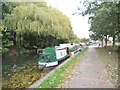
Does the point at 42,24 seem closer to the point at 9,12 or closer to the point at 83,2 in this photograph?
the point at 9,12

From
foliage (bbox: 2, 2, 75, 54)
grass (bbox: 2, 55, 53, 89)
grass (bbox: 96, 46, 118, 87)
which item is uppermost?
foliage (bbox: 2, 2, 75, 54)

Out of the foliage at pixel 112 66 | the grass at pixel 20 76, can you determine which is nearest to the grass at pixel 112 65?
the foliage at pixel 112 66

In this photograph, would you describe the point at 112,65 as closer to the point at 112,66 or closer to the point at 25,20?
the point at 112,66

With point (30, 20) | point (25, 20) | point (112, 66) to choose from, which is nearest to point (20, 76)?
point (112, 66)

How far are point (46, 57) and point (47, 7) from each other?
9790 mm

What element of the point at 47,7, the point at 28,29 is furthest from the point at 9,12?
the point at 47,7

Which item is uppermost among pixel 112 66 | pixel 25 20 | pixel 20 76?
pixel 25 20

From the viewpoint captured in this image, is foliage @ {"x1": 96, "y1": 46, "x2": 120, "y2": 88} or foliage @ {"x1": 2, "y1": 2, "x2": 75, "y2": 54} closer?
foliage @ {"x1": 96, "y1": 46, "x2": 120, "y2": 88}

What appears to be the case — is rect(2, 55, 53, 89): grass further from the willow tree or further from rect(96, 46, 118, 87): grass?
the willow tree

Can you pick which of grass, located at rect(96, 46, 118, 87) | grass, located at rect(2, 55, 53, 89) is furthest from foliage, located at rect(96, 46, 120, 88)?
grass, located at rect(2, 55, 53, 89)

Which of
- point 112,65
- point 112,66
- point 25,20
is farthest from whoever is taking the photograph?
point 25,20

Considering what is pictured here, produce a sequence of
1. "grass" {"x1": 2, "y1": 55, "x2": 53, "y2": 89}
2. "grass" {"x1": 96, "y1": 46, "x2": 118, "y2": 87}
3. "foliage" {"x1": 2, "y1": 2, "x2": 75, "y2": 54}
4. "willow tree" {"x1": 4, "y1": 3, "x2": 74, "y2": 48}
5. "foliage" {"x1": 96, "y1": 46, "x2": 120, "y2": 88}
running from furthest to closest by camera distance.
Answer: "willow tree" {"x1": 4, "y1": 3, "x2": 74, "y2": 48}, "foliage" {"x1": 2, "y1": 2, "x2": 75, "y2": 54}, "grass" {"x1": 2, "y1": 55, "x2": 53, "y2": 89}, "grass" {"x1": 96, "y1": 46, "x2": 118, "y2": 87}, "foliage" {"x1": 96, "y1": 46, "x2": 120, "y2": 88}

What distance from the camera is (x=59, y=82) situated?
29.3 feet

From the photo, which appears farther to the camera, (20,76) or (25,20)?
(25,20)
